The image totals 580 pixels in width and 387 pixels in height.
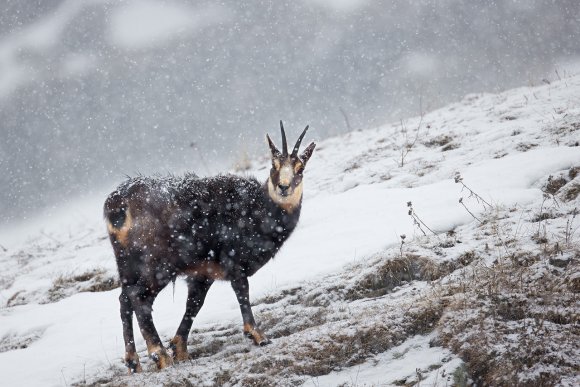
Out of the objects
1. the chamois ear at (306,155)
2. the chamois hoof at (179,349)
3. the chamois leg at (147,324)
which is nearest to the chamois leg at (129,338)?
the chamois leg at (147,324)

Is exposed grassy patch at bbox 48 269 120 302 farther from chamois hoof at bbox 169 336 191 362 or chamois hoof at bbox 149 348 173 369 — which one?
chamois hoof at bbox 149 348 173 369

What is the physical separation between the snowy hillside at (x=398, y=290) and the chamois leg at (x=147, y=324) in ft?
0.97

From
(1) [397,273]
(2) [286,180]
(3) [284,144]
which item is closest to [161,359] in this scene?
(2) [286,180]

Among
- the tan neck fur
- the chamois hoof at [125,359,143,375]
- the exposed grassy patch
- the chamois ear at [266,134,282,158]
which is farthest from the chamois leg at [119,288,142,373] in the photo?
the exposed grassy patch

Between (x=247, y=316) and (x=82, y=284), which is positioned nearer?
(x=247, y=316)

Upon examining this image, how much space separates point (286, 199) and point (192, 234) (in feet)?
4.11

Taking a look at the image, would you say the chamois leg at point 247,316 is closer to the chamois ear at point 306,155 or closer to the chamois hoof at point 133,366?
the chamois hoof at point 133,366

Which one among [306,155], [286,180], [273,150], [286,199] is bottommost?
[286,199]

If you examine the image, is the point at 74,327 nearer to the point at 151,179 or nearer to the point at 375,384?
the point at 151,179

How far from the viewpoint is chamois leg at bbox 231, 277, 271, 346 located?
17.9 ft

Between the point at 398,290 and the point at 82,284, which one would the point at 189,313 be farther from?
the point at 82,284

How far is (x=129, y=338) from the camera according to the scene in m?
5.62

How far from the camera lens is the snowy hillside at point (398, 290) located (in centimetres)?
413

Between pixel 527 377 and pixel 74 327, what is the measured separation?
6.23 m
